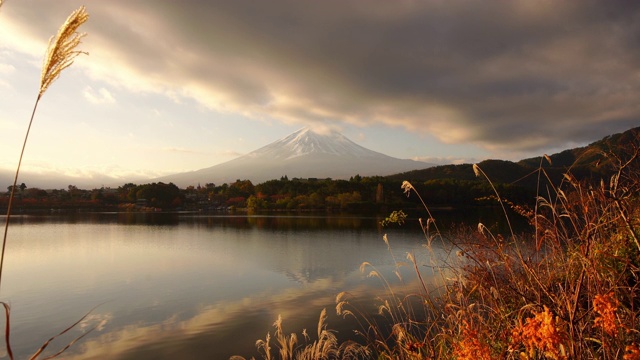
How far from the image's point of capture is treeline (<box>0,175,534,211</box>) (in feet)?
296

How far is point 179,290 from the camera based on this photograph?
1540 centimetres

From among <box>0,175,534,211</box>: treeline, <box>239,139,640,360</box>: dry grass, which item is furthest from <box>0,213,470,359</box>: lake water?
<box>0,175,534,211</box>: treeline

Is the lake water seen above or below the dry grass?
below

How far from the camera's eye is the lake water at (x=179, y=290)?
9.88 meters

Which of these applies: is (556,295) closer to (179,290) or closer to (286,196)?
(179,290)

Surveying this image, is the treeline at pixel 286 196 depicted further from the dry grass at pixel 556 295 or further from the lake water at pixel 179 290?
the dry grass at pixel 556 295

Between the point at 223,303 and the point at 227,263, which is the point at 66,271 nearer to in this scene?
the point at 227,263

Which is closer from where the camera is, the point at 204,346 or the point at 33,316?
the point at 204,346

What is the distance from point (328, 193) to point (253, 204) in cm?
2062

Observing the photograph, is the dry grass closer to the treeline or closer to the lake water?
the lake water

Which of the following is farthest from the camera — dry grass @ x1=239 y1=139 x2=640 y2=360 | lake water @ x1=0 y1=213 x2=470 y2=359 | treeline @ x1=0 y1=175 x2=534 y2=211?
treeline @ x1=0 y1=175 x2=534 y2=211

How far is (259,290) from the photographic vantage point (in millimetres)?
15344

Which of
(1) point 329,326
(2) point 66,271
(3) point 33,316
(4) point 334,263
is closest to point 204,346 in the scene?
(1) point 329,326

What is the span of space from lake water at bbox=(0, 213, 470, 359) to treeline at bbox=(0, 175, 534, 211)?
60649 millimetres
